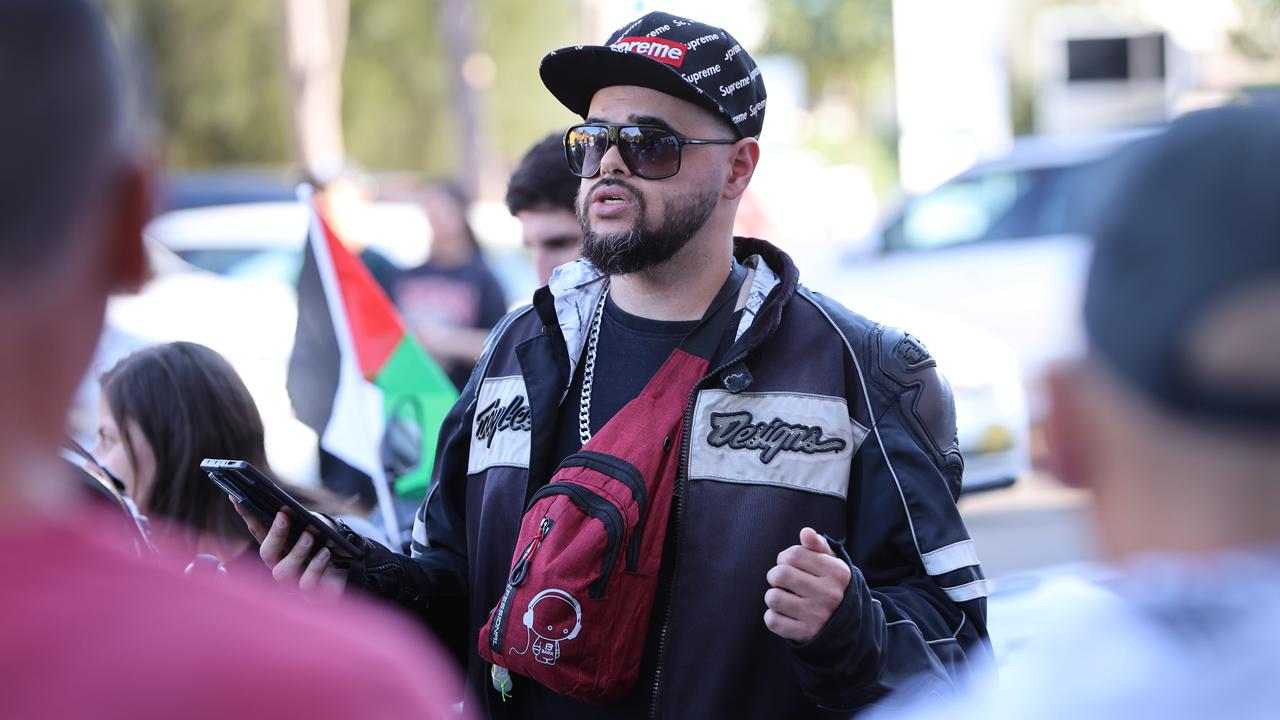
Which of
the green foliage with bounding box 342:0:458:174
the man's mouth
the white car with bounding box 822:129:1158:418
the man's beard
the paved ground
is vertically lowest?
the paved ground

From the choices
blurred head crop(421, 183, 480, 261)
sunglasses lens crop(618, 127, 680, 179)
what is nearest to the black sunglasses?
sunglasses lens crop(618, 127, 680, 179)

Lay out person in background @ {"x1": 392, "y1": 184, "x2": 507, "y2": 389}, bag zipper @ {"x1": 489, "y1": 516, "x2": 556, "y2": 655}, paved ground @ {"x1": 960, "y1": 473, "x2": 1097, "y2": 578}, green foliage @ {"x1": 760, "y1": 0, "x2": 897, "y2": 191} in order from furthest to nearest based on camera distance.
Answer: green foliage @ {"x1": 760, "y1": 0, "x2": 897, "y2": 191}, paved ground @ {"x1": 960, "y1": 473, "x2": 1097, "y2": 578}, person in background @ {"x1": 392, "y1": 184, "x2": 507, "y2": 389}, bag zipper @ {"x1": 489, "y1": 516, "x2": 556, "y2": 655}

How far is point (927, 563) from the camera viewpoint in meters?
2.84

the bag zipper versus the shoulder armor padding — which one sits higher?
the shoulder armor padding

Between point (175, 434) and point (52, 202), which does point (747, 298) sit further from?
point (52, 202)

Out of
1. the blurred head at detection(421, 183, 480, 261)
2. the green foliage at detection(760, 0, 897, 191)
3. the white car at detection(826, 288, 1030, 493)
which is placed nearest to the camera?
the blurred head at detection(421, 183, 480, 261)

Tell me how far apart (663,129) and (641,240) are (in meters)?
0.28

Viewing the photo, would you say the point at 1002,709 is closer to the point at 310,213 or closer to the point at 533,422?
the point at 533,422

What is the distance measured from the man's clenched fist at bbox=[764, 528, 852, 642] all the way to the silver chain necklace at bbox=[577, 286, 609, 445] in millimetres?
688

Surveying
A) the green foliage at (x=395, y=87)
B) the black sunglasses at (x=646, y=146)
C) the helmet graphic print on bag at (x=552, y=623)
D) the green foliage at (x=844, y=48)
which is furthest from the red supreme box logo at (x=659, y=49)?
the green foliage at (x=844, y=48)

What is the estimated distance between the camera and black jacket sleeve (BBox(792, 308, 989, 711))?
270cm

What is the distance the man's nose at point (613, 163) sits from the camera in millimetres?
3283

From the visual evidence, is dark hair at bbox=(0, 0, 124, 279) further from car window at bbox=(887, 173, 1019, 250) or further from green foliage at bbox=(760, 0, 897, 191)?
green foliage at bbox=(760, 0, 897, 191)

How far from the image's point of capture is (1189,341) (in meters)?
1.31
